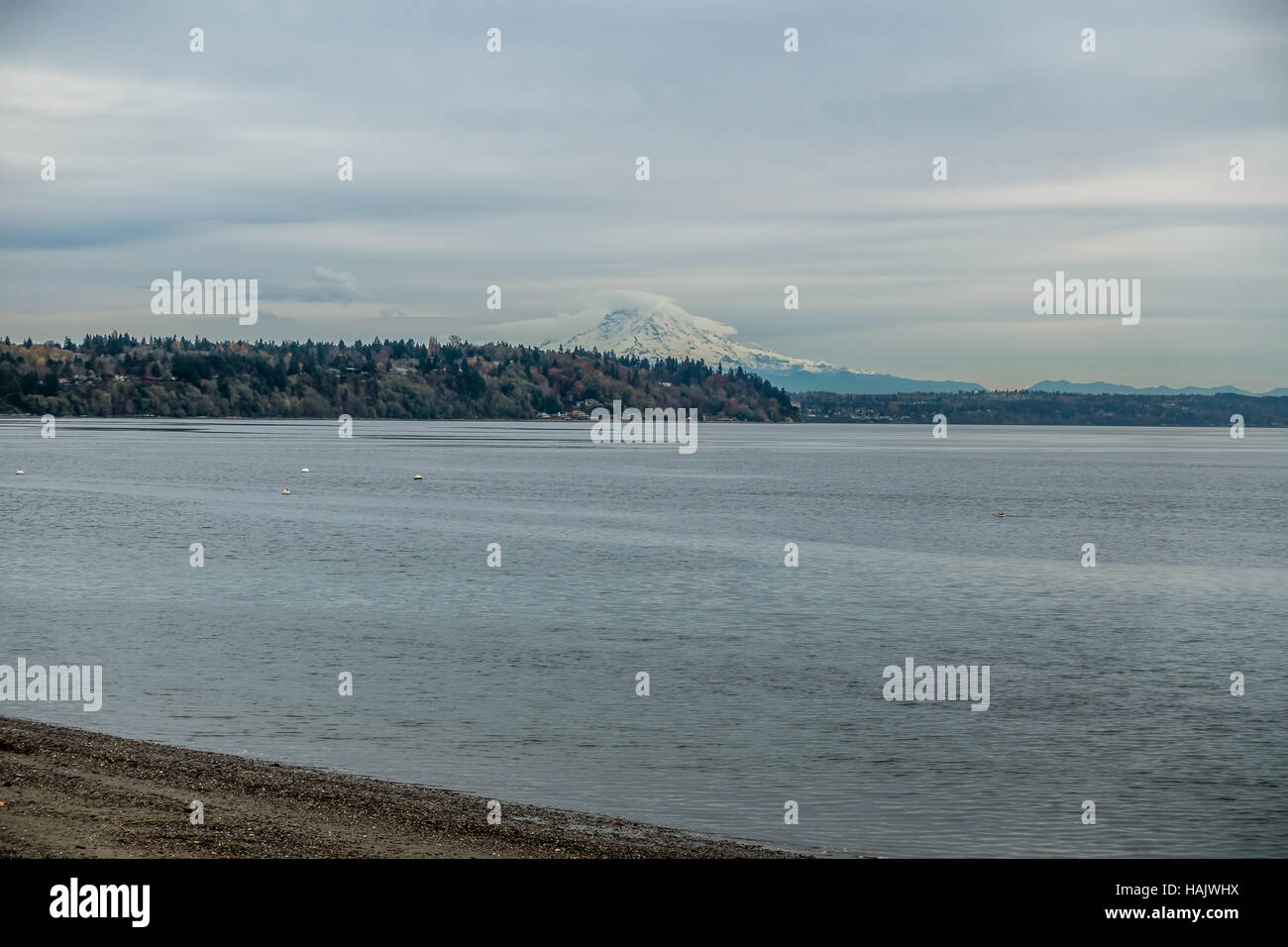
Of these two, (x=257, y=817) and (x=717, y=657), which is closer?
(x=257, y=817)

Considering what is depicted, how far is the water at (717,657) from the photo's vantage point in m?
18.2

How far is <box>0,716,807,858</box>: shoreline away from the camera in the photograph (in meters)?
13.0

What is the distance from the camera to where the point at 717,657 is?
96.6ft

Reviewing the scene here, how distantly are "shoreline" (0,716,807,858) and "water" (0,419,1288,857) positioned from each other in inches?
53.2

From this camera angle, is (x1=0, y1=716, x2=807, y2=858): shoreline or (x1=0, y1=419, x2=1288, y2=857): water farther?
(x1=0, y1=419, x2=1288, y2=857): water

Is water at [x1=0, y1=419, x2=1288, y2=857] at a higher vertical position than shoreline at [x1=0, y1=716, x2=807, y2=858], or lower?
lower

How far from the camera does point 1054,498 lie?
9700cm

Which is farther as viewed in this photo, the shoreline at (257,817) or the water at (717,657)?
the water at (717,657)

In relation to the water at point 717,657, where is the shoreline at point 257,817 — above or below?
above

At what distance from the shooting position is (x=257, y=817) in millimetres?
14438

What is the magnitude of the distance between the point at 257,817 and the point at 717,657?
16314mm

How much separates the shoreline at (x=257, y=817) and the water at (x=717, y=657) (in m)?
1.35

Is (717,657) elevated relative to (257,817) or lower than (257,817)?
lower
